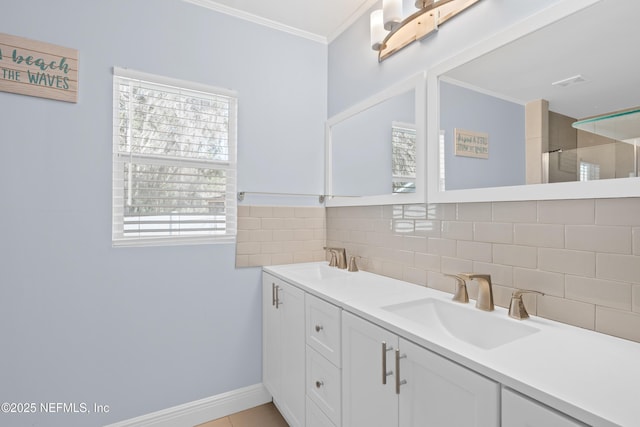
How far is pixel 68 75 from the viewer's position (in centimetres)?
165

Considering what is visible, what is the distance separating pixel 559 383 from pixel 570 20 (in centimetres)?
113

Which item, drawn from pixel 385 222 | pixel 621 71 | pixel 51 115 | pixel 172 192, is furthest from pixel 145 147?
pixel 621 71

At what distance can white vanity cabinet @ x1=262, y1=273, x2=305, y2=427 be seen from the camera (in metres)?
1.68

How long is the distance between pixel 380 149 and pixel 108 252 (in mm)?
1661

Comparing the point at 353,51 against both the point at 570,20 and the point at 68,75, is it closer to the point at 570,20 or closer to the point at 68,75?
the point at 570,20

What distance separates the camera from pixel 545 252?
1156 mm

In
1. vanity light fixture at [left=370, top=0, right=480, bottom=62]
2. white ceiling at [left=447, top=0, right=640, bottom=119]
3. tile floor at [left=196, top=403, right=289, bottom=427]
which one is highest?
vanity light fixture at [left=370, top=0, right=480, bottom=62]

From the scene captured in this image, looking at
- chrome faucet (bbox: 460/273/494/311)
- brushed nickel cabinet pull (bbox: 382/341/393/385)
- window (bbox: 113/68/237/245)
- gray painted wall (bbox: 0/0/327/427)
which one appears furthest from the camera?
window (bbox: 113/68/237/245)

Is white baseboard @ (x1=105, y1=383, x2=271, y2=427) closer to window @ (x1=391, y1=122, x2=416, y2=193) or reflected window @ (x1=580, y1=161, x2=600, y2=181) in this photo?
window @ (x1=391, y1=122, x2=416, y2=193)

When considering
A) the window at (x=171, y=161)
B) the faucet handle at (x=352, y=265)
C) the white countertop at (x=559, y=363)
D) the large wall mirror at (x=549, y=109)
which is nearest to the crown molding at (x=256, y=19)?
the window at (x=171, y=161)

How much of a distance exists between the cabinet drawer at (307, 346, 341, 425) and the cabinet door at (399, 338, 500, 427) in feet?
1.33

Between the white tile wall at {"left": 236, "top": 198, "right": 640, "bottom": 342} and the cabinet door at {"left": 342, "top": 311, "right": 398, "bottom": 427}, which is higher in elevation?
the white tile wall at {"left": 236, "top": 198, "right": 640, "bottom": 342}

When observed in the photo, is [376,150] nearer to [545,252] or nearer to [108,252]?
[545,252]

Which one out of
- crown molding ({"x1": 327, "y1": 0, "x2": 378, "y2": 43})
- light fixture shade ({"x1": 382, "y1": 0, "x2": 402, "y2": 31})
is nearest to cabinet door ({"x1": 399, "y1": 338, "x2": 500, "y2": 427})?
light fixture shade ({"x1": 382, "y1": 0, "x2": 402, "y2": 31})
